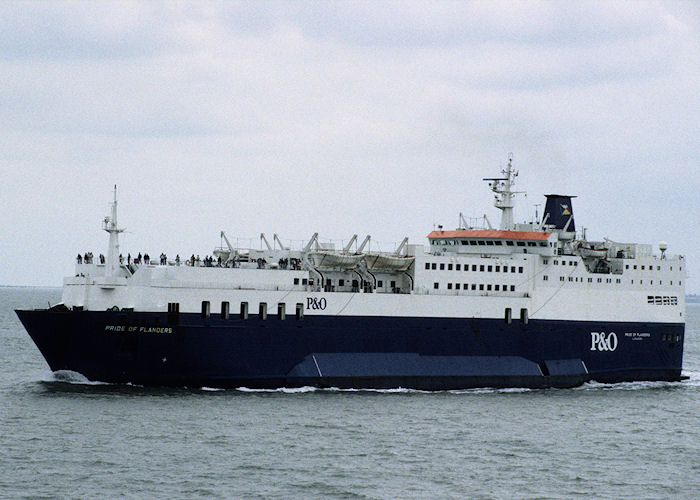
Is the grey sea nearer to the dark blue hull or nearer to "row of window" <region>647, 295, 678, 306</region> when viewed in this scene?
the dark blue hull

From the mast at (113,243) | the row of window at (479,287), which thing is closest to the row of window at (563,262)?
the row of window at (479,287)

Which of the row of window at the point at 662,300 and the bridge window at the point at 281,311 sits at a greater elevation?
the row of window at the point at 662,300

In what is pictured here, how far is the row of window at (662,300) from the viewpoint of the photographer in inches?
1799

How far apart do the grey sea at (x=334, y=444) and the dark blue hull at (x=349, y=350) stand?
88 cm

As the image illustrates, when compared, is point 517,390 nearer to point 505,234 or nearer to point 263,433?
point 505,234

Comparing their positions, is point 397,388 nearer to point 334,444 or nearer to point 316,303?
point 316,303

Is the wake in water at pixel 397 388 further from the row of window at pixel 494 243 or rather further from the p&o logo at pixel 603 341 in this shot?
the row of window at pixel 494 243

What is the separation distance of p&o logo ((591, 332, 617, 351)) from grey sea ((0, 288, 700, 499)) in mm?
4286

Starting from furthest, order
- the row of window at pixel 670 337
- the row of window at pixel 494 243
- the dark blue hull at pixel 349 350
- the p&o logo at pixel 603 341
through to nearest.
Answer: the row of window at pixel 670 337 < the p&o logo at pixel 603 341 < the row of window at pixel 494 243 < the dark blue hull at pixel 349 350

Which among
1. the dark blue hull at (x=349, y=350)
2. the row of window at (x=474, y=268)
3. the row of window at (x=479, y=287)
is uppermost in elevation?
the row of window at (x=474, y=268)

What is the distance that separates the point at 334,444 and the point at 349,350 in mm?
10381

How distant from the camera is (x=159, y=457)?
88.1 ft

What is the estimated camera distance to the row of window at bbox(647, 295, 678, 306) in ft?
150

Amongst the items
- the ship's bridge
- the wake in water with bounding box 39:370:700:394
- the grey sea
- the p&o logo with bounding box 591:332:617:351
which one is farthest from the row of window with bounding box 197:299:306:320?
the p&o logo with bounding box 591:332:617:351
